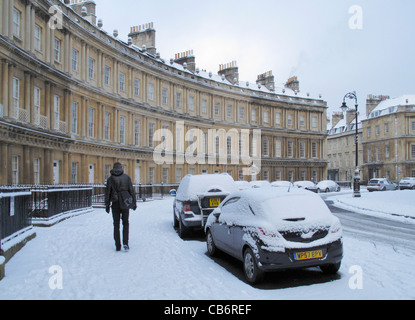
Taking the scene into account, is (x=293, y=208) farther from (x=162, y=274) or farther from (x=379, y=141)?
(x=379, y=141)

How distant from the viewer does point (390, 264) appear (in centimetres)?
781

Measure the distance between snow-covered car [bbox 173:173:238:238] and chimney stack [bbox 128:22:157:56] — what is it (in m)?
33.3

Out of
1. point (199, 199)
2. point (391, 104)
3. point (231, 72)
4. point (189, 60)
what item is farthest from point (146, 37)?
point (391, 104)

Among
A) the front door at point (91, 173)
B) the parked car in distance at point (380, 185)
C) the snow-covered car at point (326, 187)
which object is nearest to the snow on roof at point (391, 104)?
the parked car in distance at point (380, 185)

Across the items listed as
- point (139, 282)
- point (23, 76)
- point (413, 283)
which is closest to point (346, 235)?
point (413, 283)

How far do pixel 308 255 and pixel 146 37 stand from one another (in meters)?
40.6

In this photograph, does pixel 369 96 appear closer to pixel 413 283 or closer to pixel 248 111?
pixel 248 111

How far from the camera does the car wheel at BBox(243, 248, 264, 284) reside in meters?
6.52

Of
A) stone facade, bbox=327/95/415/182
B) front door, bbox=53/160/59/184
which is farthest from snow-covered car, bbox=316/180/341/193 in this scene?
front door, bbox=53/160/59/184

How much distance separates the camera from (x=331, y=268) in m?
7.16

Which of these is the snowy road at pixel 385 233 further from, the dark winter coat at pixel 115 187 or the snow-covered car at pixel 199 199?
the dark winter coat at pixel 115 187

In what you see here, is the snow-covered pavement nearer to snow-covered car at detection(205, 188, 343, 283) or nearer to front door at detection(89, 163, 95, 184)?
snow-covered car at detection(205, 188, 343, 283)

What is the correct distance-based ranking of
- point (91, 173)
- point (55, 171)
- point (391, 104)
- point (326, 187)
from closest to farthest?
point (55, 171) → point (91, 173) → point (326, 187) → point (391, 104)

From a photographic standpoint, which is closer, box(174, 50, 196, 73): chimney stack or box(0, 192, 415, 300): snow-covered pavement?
box(0, 192, 415, 300): snow-covered pavement
